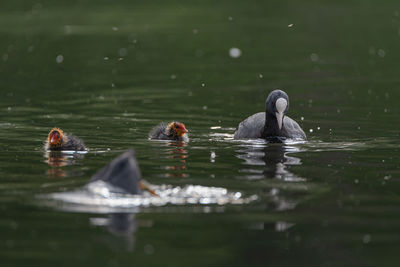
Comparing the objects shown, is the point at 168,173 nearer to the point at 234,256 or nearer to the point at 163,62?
the point at 234,256

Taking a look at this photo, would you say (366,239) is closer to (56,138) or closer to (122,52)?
(56,138)

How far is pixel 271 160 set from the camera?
12461mm

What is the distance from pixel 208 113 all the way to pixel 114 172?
830cm

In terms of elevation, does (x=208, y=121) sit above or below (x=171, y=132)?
above

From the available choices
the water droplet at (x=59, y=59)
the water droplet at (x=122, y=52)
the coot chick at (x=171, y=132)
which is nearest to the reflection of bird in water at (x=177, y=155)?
the coot chick at (x=171, y=132)

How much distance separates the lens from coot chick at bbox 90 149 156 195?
9.10 metres

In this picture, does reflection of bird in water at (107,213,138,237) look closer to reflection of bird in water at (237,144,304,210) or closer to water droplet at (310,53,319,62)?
reflection of bird in water at (237,144,304,210)

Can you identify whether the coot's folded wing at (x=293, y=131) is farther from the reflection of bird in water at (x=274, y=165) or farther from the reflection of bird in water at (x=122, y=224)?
the reflection of bird in water at (x=122, y=224)

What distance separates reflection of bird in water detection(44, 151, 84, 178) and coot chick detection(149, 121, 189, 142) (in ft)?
6.14

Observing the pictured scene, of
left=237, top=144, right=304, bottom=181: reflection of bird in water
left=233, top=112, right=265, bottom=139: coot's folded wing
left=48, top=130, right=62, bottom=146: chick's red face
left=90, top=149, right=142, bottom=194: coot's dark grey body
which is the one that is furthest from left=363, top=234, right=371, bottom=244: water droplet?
left=233, top=112, right=265, bottom=139: coot's folded wing

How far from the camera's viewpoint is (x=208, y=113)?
17406 millimetres

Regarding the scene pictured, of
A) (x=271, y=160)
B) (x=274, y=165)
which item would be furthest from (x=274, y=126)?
(x=274, y=165)

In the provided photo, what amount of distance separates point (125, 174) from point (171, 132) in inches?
198

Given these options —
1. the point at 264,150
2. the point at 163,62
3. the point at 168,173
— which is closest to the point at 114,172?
the point at 168,173
